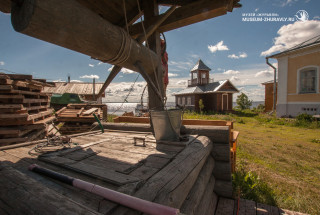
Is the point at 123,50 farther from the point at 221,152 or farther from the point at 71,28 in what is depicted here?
the point at 221,152

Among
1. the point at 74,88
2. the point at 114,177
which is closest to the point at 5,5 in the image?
the point at 114,177

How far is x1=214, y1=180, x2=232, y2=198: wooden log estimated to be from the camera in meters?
3.01

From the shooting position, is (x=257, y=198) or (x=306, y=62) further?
(x=306, y=62)

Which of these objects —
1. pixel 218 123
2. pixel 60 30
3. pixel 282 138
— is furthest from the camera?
pixel 282 138

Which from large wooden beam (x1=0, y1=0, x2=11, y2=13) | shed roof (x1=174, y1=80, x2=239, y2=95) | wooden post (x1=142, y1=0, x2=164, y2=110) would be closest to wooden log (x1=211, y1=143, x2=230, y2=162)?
wooden post (x1=142, y1=0, x2=164, y2=110)

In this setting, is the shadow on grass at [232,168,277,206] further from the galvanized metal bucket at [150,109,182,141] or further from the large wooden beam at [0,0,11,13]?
the large wooden beam at [0,0,11,13]

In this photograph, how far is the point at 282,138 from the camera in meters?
8.05

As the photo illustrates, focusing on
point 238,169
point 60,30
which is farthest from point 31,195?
point 238,169

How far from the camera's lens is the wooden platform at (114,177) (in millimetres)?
988

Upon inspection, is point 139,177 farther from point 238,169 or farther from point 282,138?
point 282,138

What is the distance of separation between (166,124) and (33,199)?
1955 mm

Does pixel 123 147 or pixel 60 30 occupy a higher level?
pixel 60 30

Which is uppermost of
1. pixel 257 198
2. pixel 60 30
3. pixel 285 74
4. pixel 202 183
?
pixel 285 74

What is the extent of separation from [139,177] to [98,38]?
140 centimetres
